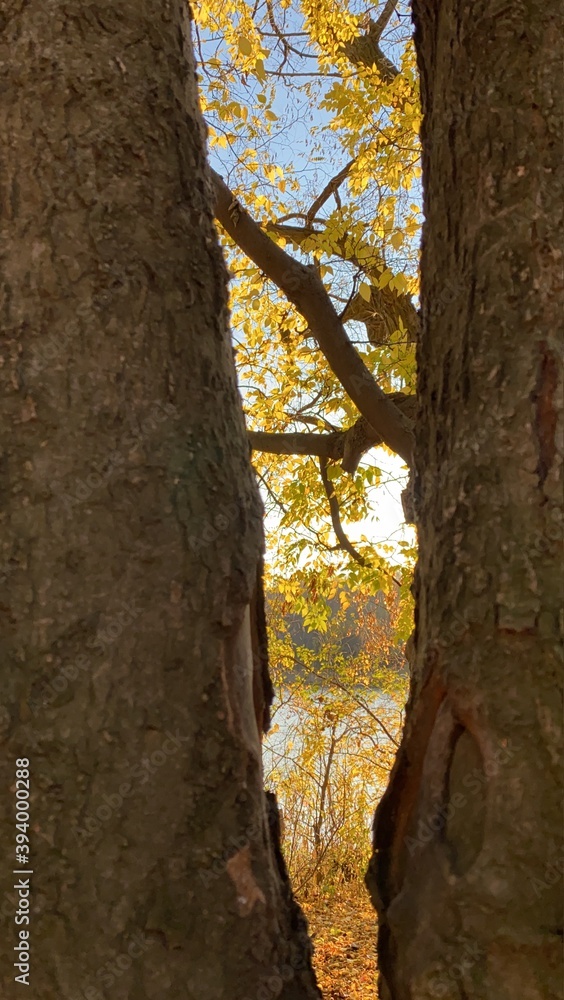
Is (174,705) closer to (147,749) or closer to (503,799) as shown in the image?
(147,749)

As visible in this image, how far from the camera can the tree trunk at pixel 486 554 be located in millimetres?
1024

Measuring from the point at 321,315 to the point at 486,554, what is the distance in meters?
2.52

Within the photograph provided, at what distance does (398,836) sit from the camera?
1248mm

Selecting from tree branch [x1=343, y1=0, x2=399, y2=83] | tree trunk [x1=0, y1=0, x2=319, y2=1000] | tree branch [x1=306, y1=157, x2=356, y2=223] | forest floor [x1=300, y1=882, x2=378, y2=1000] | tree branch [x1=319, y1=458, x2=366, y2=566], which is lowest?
forest floor [x1=300, y1=882, x2=378, y2=1000]

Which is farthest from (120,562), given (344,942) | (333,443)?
(344,942)

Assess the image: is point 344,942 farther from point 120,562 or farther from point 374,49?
point 374,49

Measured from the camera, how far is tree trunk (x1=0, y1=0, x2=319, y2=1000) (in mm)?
1000

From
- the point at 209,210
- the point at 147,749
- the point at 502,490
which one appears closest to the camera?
the point at 147,749

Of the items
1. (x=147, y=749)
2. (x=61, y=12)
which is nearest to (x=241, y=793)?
(x=147, y=749)

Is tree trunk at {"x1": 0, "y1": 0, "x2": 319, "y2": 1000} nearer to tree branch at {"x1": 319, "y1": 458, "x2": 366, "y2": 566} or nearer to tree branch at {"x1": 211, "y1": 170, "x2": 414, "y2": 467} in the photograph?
tree branch at {"x1": 211, "y1": 170, "x2": 414, "y2": 467}

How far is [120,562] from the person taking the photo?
1054 mm

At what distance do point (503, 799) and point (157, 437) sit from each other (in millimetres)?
719

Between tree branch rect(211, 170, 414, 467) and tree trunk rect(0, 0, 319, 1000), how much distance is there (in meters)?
2.18

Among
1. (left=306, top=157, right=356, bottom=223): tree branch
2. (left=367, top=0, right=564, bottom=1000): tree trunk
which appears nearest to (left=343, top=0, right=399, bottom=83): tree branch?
(left=306, top=157, right=356, bottom=223): tree branch
